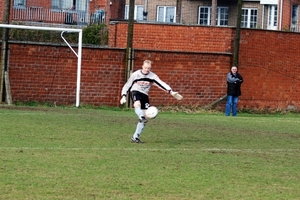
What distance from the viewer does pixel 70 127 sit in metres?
20.2

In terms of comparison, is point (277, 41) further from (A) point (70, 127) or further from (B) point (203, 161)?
(B) point (203, 161)

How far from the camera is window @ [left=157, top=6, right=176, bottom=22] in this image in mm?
54875

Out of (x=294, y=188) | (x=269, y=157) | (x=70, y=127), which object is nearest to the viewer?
(x=294, y=188)

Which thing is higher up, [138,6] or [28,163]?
[138,6]

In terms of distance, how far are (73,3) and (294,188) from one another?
128 feet

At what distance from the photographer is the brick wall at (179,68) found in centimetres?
2925

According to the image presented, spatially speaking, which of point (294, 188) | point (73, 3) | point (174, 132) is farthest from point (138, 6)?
point (294, 188)

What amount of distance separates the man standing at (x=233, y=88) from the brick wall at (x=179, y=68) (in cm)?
140

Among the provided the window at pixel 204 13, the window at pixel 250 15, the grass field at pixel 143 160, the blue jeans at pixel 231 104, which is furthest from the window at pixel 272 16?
the grass field at pixel 143 160

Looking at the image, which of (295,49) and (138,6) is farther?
(138,6)

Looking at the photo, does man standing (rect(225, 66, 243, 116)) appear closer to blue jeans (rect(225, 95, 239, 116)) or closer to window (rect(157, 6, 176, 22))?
blue jeans (rect(225, 95, 239, 116))

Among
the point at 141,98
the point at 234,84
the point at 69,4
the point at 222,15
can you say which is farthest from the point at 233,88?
the point at 222,15

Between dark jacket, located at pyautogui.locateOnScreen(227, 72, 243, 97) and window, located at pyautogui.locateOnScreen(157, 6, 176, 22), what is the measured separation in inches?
966

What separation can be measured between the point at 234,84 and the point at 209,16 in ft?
86.0
